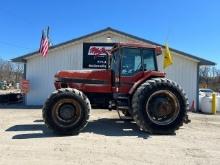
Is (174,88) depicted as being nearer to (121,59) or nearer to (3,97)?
(121,59)

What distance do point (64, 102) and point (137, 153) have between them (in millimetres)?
3602

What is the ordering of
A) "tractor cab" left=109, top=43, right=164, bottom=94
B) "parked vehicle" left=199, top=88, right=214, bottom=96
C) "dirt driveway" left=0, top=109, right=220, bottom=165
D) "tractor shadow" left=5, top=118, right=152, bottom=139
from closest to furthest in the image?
1. "dirt driveway" left=0, top=109, right=220, bottom=165
2. "tractor shadow" left=5, top=118, right=152, bottom=139
3. "tractor cab" left=109, top=43, right=164, bottom=94
4. "parked vehicle" left=199, top=88, right=214, bottom=96

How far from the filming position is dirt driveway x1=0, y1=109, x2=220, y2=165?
7.75 metres

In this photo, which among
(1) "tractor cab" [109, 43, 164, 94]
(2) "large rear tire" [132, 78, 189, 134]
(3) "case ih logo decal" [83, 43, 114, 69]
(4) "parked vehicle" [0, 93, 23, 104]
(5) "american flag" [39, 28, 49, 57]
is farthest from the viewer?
(4) "parked vehicle" [0, 93, 23, 104]

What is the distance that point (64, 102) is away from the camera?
11.2m

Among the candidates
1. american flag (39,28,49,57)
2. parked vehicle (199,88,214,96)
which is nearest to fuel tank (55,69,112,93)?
american flag (39,28,49,57)

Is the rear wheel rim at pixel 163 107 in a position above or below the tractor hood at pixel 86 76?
below

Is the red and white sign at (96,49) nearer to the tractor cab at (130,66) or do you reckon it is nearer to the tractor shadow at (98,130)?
the tractor shadow at (98,130)

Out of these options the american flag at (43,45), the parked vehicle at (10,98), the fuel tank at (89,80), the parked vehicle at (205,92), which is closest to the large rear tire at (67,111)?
the fuel tank at (89,80)

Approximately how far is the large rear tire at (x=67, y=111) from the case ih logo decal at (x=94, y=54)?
1149cm

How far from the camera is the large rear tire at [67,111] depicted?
10992 millimetres

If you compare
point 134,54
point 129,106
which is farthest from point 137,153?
point 134,54

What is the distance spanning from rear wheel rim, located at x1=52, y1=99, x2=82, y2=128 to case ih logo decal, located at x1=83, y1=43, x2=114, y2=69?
37.8 ft

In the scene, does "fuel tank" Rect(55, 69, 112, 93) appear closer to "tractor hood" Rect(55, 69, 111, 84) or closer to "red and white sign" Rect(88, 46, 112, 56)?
"tractor hood" Rect(55, 69, 111, 84)
